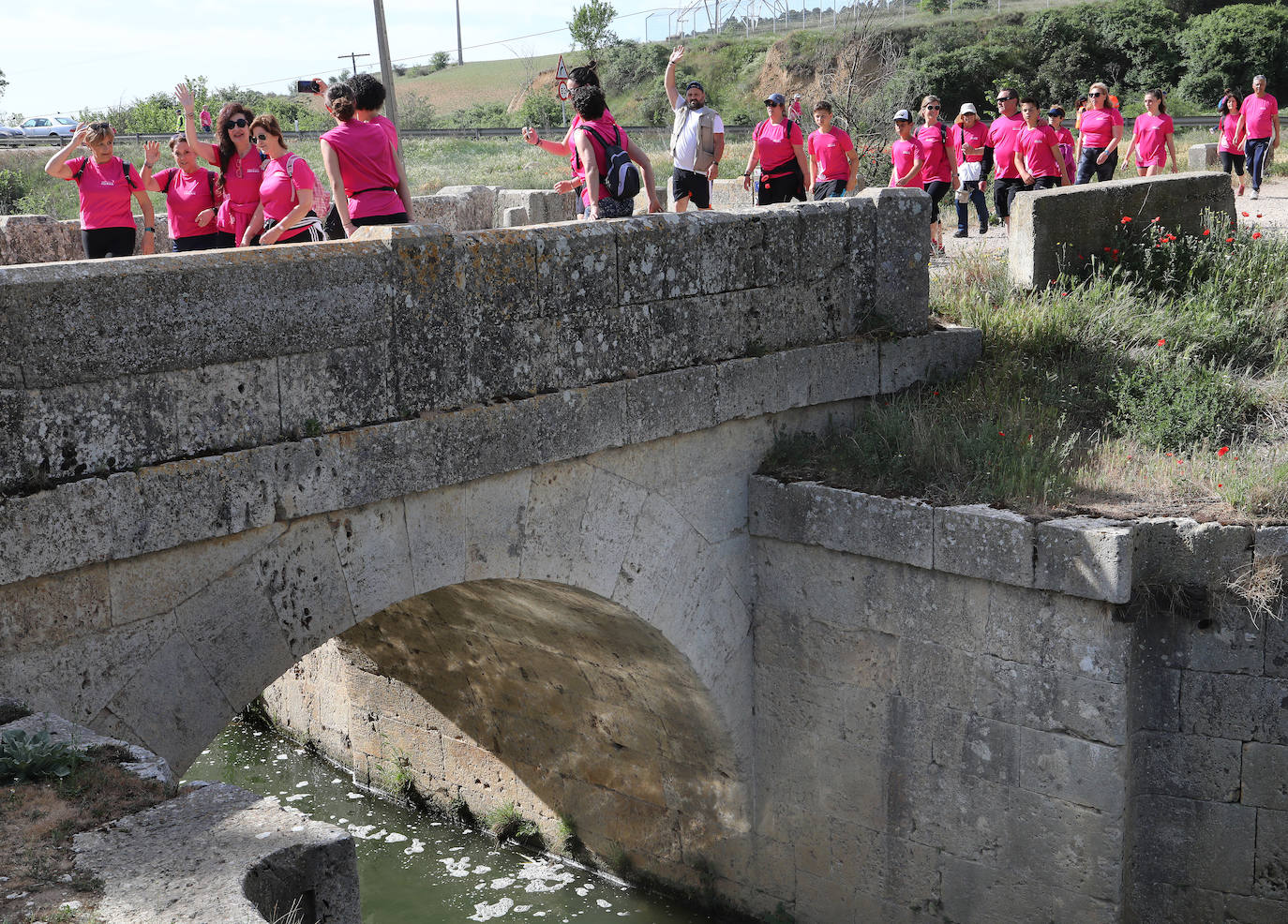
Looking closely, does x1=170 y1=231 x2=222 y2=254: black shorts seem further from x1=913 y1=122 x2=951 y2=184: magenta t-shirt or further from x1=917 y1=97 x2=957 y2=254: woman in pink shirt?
x1=913 y1=122 x2=951 y2=184: magenta t-shirt

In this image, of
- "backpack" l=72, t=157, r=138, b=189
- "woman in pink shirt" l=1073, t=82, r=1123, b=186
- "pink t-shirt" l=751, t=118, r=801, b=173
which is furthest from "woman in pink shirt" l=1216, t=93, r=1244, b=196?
"backpack" l=72, t=157, r=138, b=189

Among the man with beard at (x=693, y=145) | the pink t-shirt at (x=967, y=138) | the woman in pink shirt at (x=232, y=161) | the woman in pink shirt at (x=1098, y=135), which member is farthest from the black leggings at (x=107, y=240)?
the woman in pink shirt at (x=1098, y=135)

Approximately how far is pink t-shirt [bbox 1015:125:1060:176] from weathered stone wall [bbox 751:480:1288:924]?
625 centimetres

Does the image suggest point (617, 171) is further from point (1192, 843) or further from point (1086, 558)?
point (1192, 843)

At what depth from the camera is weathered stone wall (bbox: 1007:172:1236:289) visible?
8602 millimetres

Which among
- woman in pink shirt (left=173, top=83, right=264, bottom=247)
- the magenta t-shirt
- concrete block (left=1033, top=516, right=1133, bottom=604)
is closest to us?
concrete block (left=1033, top=516, right=1133, bottom=604)

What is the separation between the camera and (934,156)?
11.5m

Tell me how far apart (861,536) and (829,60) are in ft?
109

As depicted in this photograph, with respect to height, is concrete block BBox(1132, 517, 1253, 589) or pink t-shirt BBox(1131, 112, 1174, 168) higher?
pink t-shirt BBox(1131, 112, 1174, 168)

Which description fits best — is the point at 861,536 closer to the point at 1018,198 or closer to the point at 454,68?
the point at 1018,198

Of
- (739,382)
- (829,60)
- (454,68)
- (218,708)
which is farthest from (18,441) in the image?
(454,68)

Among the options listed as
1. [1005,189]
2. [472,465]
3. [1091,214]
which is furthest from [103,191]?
[1005,189]

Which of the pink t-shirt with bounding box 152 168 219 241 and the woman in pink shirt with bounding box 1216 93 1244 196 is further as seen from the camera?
the woman in pink shirt with bounding box 1216 93 1244 196

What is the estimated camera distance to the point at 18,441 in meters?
3.99
